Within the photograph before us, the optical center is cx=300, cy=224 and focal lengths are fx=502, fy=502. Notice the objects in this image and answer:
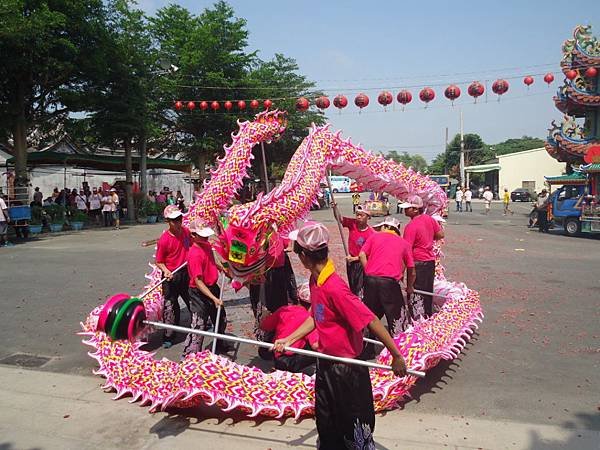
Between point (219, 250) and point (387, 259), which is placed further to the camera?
point (387, 259)

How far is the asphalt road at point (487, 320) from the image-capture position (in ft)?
14.7

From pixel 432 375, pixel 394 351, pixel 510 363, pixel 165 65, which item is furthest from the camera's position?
pixel 165 65

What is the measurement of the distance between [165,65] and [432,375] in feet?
81.1

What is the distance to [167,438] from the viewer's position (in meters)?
3.79

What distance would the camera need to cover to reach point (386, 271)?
5160mm

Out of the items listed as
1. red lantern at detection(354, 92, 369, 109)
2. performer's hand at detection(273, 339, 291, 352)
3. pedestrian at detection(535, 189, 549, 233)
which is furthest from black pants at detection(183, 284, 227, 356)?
pedestrian at detection(535, 189, 549, 233)

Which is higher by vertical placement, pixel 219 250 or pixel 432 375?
pixel 219 250

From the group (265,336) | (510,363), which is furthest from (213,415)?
(510,363)

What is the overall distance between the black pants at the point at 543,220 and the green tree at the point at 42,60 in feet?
59.4

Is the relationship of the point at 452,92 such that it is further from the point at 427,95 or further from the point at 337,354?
the point at 337,354

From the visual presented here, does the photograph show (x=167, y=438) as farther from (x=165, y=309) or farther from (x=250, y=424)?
(x=165, y=309)

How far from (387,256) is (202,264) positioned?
6.31ft

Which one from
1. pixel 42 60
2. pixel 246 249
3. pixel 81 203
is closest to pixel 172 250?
pixel 246 249

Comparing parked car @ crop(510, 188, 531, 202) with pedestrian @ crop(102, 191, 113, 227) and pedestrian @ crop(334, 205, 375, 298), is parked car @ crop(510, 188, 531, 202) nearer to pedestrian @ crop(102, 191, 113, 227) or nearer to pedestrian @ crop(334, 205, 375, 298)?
pedestrian @ crop(102, 191, 113, 227)
